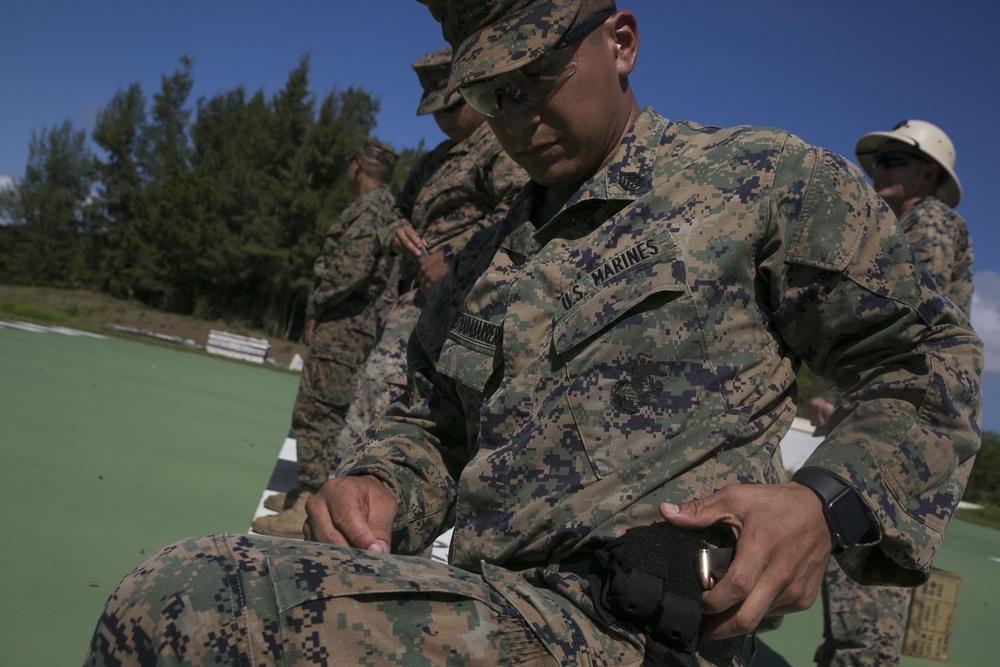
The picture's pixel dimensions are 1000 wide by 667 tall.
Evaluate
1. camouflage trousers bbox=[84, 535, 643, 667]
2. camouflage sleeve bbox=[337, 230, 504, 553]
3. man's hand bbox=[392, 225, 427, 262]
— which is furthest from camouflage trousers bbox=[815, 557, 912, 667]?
camouflage trousers bbox=[84, 535, 643, 667]

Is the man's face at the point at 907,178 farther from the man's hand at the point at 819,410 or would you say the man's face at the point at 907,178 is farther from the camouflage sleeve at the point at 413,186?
the camouflage sleeve at the point at 413,186

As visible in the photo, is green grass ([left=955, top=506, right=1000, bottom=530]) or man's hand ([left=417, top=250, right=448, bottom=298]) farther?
green grass ([left=955, top=506, right=1000, bottom=530])

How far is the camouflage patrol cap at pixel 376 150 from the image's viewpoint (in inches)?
246

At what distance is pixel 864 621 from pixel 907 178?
2.17 m

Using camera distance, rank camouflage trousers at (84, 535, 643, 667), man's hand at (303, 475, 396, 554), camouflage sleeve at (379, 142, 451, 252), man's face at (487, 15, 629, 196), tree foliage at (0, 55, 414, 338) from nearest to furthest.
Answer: camouflage trousers at (84, 535, 643, 667) < man's hand at (303, 475, 396, 554) < man's face at (487, 15, 629, 196) < camouflage sleeve at (379, 142, 451, 252) < tree foliage at (0, 55, 414, 338)

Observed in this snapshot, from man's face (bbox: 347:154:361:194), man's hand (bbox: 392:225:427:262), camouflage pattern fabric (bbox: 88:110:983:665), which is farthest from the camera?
man's face (bbox: 347:154:361:194)

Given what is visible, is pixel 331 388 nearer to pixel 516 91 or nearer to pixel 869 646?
pixel 869 646

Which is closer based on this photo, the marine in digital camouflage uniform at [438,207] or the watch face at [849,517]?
the watch face at [849,517]

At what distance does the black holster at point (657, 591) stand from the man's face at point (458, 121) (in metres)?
3.39

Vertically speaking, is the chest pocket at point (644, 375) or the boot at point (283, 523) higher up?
the chest pocket at point (644, 375)

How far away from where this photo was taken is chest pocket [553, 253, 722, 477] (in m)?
1.40

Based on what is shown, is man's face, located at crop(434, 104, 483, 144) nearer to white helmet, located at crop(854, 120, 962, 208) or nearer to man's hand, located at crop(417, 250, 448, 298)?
man's hand, located at crop(417, 250, 448, 298)

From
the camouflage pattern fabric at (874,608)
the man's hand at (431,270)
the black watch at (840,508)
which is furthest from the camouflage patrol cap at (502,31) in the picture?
the camouflage pattern fabric at (874,608)

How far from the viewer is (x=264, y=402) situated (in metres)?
11.1
